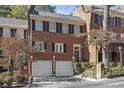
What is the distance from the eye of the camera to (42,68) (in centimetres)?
3806

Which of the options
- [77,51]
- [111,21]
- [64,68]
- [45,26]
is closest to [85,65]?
[64,68]

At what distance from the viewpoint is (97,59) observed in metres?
41.2

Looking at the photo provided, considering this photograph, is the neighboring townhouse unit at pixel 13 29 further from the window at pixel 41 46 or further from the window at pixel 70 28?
the window at pixel 70 28

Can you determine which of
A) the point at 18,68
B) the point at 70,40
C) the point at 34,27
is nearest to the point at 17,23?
the point at 34,27

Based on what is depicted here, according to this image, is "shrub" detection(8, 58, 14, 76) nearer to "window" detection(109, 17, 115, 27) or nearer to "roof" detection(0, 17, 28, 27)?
"roof" detection(0, 17, 28, 27)

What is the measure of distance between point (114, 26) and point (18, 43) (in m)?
14.2

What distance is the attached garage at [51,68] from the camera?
123 ft

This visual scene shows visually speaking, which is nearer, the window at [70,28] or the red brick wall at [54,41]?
the red brick wall at [54,41]

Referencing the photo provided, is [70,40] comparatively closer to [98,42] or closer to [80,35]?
[80,35]

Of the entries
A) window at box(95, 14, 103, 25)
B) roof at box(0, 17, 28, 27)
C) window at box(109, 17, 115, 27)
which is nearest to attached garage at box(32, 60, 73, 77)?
roof at box(0, 17, 28, 27)

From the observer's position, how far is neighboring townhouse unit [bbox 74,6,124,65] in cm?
4188

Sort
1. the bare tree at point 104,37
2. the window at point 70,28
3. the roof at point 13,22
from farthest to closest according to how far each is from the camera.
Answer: the window at point 70,28, the roof at point 13,22, the bare tree at point 104,37

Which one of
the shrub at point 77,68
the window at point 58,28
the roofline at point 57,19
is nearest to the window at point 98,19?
the roofline at point 57,19

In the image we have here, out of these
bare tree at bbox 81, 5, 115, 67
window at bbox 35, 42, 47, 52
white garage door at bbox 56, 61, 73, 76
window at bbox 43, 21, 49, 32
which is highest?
window at bbox 43, 21, 49, 32
